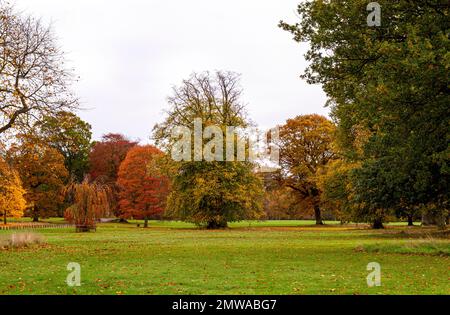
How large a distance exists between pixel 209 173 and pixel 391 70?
124 ft

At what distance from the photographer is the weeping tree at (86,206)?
48.3m

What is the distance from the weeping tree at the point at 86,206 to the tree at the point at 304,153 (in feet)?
92.9

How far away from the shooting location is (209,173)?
2109 inches

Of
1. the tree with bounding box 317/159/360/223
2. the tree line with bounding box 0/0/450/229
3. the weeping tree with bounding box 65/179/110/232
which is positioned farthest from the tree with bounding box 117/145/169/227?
the tree with bounding box 317/159/360/223

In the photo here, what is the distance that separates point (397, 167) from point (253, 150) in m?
36.5

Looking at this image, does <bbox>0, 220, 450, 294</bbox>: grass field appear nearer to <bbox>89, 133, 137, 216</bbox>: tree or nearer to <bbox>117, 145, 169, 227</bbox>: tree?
<bbox>117, 145, 169, 227</bbox>: tree

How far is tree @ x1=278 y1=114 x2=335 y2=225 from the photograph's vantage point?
68562 mm

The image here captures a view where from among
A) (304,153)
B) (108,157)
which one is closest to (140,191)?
(108,157)

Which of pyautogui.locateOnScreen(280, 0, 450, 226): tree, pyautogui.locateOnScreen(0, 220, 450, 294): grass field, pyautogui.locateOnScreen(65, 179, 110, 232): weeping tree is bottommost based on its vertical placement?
pyautogui.locateOnScreen(0, 220, 450, 294): grass field

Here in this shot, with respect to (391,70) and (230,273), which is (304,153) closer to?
A: (391,70)

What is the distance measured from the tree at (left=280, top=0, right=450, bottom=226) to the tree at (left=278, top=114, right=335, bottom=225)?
45.7 meters

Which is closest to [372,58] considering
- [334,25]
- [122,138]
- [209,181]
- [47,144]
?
[334,25]

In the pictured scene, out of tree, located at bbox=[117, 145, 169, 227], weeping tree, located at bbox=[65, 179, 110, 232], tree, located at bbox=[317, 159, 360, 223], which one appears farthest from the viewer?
tree, located at bbox=[117, 145, 169, 227]

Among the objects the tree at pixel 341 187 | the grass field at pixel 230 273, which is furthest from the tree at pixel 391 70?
the tree at pixel 341 187
